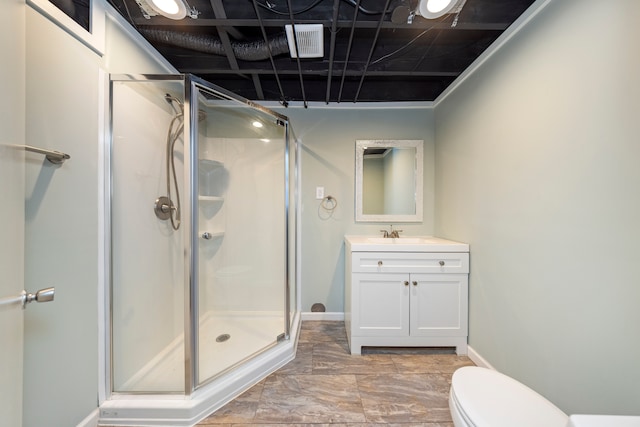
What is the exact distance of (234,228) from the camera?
7.05 ft

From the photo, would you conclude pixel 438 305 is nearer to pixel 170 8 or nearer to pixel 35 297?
pixel 35 297

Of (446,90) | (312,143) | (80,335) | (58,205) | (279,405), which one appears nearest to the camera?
(58,205)

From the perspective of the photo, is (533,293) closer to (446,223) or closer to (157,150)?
(446,223)

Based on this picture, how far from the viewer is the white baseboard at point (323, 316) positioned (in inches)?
95.7

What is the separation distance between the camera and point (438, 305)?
183cm

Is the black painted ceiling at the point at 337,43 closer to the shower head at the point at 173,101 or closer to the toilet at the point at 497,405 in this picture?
the shower head at the point at 173,101

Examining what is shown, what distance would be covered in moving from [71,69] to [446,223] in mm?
2672

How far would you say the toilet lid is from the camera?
816 mm

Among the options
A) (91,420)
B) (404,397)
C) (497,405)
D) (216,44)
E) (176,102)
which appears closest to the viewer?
(497,405)

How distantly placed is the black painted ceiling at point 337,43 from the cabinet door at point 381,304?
5.28 feet

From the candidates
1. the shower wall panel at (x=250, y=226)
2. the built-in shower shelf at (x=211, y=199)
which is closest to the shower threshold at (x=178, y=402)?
the shower wall panel at (x=250, y=226)

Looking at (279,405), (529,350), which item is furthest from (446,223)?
(279,405)

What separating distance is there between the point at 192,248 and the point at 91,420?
979 millimetres

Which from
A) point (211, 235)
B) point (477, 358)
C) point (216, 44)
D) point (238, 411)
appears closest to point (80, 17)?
point (216, 44)
